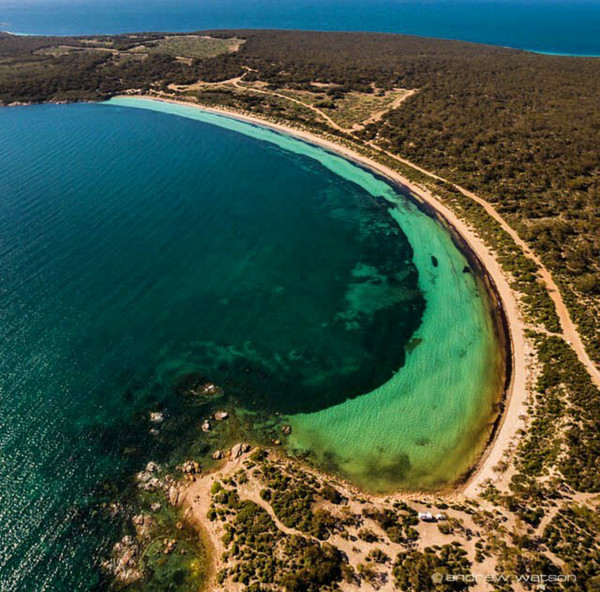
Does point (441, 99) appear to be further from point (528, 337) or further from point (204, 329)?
point (204, 329)

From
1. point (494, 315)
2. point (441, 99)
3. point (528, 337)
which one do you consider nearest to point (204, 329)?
point (494, 315)

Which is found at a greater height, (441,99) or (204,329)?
(441,99)

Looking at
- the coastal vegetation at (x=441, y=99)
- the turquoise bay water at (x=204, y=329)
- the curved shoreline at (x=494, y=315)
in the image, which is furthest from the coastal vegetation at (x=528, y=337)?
the turquoise bay water at (x=204, y=329)

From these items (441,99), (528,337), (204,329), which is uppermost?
(441,99)

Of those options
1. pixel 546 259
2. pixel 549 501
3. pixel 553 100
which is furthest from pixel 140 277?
pixel 553 100

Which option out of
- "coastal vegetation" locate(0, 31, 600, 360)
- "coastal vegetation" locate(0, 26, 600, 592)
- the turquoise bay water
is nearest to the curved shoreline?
"coastal vegetation" locate(0, 26, 600, 592)

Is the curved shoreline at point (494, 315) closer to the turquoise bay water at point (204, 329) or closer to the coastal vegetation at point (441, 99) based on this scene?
the turquoise bay water at point (204, 329)

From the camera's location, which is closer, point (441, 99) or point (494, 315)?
point (494, 315)

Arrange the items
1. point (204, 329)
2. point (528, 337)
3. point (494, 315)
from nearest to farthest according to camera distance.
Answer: point (528, 337) < point (204, 329) < point (494, 315)
